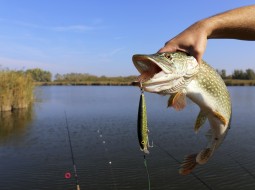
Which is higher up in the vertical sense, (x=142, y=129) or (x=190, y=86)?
(x=190, y=86)

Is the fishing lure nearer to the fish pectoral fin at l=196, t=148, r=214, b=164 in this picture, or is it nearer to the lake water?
the fish pectoral fin at l=196, t=148, r=214, b=164

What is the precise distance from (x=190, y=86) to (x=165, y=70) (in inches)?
10.0

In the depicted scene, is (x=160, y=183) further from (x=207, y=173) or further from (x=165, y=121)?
(x=165, y=121)

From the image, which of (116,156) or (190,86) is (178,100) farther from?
(116,156)

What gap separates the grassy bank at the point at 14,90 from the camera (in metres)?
20.8

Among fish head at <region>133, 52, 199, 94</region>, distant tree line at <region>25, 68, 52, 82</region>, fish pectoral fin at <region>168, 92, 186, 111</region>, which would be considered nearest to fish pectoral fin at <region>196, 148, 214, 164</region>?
fish pectoral fin at <region>168, 92, 186, 111</region>

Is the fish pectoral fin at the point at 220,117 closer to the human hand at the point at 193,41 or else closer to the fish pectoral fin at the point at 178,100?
the fish pectoral fin at the point at 178,100

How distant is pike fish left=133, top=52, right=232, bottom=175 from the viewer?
166 cm

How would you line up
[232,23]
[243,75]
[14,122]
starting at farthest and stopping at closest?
[243,75]
[14,122]
[232,23]

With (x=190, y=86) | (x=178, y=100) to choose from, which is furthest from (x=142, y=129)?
(x=190, y=86)

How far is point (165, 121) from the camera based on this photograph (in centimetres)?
1644

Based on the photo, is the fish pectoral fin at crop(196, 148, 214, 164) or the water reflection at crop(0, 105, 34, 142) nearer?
the fish pectoral fin at crop(196, 148, 214, 164)

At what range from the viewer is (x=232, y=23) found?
1802 mm

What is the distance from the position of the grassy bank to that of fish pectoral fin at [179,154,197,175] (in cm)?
1993
